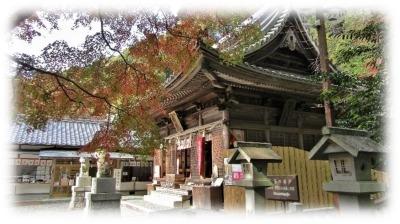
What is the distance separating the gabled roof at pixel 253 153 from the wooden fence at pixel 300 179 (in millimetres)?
3171

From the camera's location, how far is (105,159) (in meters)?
10.5

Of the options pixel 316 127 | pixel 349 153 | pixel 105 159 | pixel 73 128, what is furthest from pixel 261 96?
pixel 73 128

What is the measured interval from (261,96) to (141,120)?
5671 millimetres

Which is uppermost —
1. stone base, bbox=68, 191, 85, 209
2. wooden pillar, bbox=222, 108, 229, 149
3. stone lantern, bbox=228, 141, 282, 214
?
wooden pillar, bbox=222, 108, 229, 149

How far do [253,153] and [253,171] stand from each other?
43 centimetres

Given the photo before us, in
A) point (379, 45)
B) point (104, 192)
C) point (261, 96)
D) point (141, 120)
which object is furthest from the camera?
point (261, 96)

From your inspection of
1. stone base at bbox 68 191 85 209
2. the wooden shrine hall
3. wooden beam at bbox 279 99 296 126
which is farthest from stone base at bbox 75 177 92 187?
wooden beam at bbox 279 99 296 126

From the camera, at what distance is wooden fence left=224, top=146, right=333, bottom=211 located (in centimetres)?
1050

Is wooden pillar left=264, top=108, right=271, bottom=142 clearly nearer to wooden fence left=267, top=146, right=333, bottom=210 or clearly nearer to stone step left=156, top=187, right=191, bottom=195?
wooden fence left=267, top=146, right=333, bottom=210

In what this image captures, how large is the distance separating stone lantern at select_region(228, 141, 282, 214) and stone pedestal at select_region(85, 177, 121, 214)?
4421mm

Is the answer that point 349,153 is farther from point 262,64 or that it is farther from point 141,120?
point 262,64

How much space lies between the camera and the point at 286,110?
43.2ft

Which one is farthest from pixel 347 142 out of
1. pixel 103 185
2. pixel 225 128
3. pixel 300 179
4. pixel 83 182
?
pixel 83 182

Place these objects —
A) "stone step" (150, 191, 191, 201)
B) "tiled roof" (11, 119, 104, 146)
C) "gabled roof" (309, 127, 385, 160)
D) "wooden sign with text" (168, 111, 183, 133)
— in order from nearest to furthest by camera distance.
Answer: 1. "gabled roof" (309, 127, 385, 160)
2. "stone step" (150, 191, 191, 201)
3. "wooden sign with text" (168, 111, 183, 133)
4. "tiled roof" (11, 119, 104, 146)
